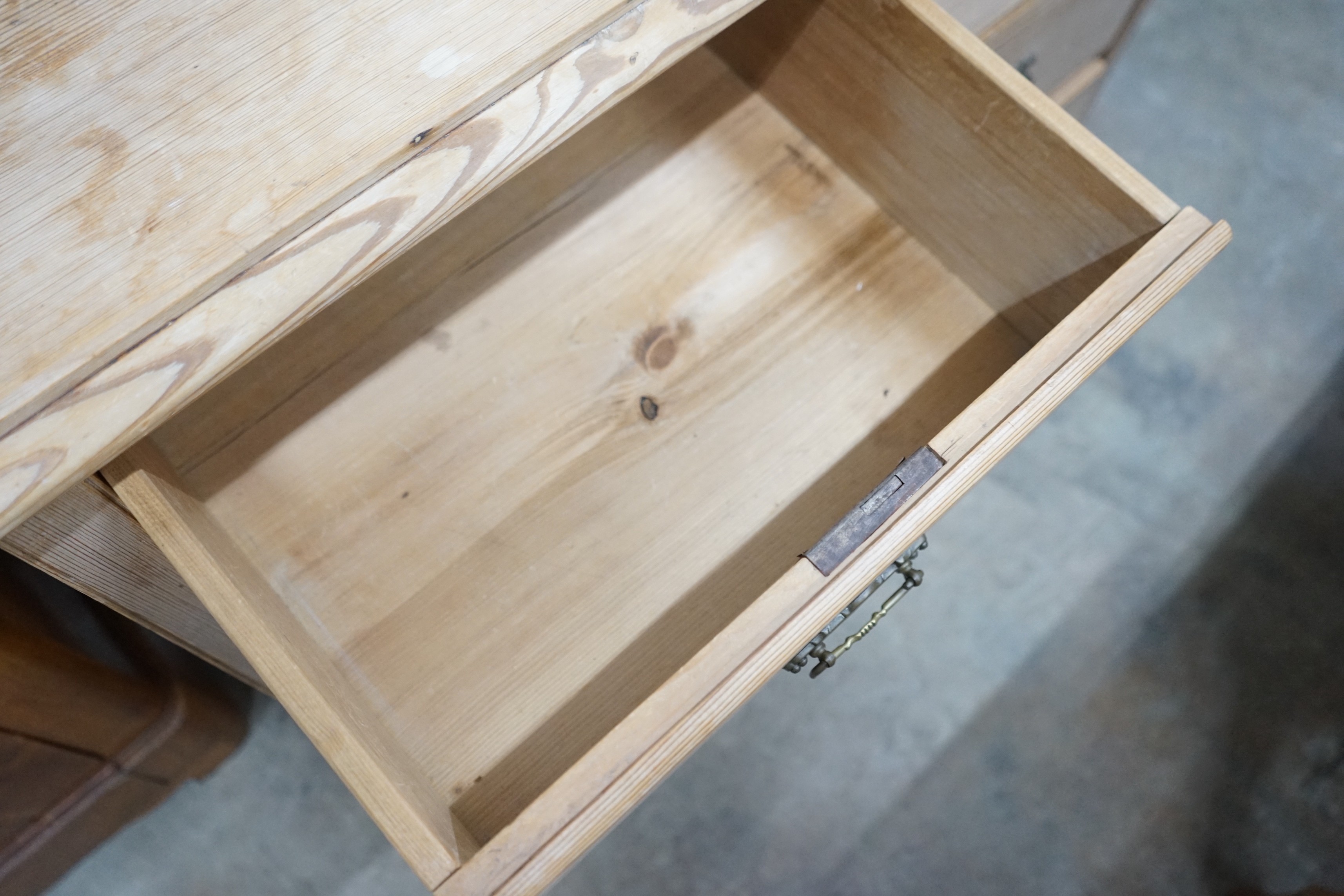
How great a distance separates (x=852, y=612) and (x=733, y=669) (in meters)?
0.11

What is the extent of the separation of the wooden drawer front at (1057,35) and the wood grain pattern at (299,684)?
2.32 feet

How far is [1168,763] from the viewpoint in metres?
1.00

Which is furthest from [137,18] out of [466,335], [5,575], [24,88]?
[5,575]

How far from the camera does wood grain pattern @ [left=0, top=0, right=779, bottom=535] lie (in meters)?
0.38

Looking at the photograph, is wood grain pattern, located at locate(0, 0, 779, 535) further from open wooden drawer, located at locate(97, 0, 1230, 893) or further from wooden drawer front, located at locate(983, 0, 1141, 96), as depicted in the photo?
wooden drawer front, located at locate(983, 0, 1141, 96)

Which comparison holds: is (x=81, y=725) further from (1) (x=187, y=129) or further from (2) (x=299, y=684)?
(1) (x=187, y=129)

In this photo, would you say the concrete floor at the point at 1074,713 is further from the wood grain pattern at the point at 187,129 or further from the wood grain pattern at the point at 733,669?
the wood grain pattern at the point at 187,129

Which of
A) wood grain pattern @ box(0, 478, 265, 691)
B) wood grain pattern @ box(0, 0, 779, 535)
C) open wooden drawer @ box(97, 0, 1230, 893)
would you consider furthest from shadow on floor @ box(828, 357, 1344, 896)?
wood grain pattern @ box(0, 0, 779, 535)

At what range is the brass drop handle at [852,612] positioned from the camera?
54 cm

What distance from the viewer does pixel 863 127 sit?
0.71 meters

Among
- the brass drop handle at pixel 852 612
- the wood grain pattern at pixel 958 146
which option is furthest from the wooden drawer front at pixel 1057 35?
the brass drop handle at pixel 852 612

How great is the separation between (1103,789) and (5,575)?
3.43ft

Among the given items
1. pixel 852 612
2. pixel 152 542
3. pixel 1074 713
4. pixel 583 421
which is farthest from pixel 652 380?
pixel 1074 713

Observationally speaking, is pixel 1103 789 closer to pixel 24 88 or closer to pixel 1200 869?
pixel 1200 869
